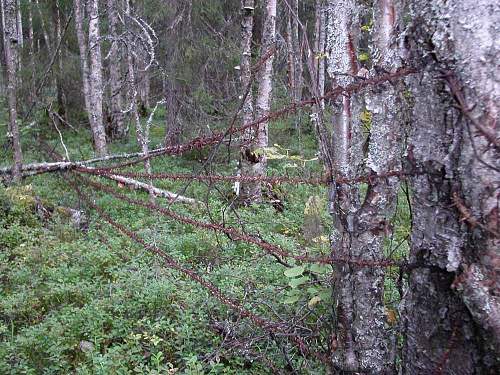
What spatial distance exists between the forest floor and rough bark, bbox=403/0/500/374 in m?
1.03

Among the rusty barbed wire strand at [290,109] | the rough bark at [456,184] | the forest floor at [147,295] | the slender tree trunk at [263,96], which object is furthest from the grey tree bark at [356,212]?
the slender tree trunk at [263,96]

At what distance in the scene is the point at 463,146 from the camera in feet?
5.78

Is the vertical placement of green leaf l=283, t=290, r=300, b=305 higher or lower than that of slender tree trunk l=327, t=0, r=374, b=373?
lower

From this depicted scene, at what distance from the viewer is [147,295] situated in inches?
201

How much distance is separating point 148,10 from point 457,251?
12954 millimetres

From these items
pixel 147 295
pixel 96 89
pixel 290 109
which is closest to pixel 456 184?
pixel 290 109

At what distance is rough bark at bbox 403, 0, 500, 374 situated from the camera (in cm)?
169

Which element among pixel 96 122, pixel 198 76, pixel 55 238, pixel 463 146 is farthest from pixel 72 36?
pixel 463 146

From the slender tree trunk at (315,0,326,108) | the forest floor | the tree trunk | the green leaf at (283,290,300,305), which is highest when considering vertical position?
the slender tree trunk at (315,0,326,108)

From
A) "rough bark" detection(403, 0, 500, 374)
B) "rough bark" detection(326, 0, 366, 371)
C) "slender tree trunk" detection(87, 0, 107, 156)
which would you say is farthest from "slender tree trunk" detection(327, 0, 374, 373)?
"slender tree trunk" detection(87, 0, 107, 156)

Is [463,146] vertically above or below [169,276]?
above

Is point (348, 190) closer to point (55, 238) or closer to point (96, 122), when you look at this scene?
point (55, 238)

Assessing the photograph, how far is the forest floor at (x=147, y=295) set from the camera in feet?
12.9

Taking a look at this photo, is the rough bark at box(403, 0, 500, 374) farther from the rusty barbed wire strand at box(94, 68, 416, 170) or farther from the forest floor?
the forest floor
